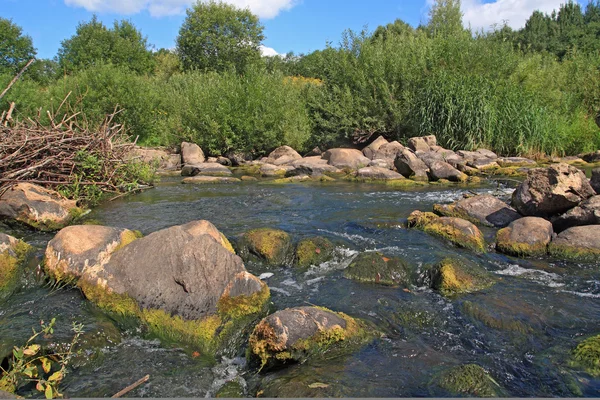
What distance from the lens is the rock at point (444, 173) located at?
13.4 m

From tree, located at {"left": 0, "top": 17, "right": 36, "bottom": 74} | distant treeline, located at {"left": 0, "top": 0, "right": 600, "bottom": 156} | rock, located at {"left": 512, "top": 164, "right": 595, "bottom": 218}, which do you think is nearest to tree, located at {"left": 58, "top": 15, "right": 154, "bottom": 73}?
tree, located at {"left": 0, "top": 17, "right": 36, "bottom": 74}

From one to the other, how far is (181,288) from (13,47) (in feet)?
129

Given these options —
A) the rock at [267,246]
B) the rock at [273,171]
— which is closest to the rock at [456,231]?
the rock at [267,246]

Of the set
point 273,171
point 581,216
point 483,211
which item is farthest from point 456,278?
point 273,171

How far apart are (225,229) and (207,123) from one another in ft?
42.7

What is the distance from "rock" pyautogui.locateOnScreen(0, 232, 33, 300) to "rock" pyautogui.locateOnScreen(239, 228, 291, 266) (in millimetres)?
2779

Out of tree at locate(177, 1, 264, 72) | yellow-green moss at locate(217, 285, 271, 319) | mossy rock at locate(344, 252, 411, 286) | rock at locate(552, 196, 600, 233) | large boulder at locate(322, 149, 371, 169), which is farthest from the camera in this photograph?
tree at locate(177, 1, 264, 72)

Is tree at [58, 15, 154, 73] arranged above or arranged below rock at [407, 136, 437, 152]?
above

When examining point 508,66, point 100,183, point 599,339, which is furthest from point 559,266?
point 508,66

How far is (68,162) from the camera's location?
31.2ft

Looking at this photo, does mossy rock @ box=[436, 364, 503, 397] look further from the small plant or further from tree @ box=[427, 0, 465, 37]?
tree @ box=[427, 0, 465, 37]

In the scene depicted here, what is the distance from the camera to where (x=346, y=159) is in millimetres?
17203

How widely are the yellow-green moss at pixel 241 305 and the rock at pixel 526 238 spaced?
12.8 ft

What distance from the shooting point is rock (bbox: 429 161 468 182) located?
13375mm
